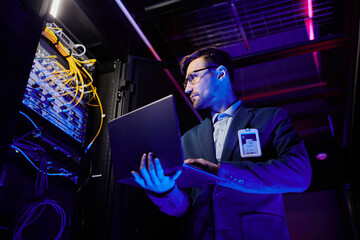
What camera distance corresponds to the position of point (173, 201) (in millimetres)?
1532

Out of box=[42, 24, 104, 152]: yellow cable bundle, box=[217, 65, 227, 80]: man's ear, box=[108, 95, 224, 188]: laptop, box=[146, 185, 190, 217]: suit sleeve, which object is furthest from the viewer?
box=[217, 65, 227, 80]: man's ear

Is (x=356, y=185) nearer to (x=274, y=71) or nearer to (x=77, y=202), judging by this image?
(x=274, y=71)

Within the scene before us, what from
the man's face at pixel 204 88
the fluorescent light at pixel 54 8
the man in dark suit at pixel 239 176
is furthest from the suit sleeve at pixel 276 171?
the fluorescent light at pixel 54 8

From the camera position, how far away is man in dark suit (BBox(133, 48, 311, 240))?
1.34 metres

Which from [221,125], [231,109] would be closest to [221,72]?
[231,109]

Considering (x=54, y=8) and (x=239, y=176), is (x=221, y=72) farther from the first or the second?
(x=54, y=8)

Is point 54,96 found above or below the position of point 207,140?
above

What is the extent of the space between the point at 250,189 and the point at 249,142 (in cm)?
27

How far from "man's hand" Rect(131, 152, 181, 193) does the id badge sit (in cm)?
42

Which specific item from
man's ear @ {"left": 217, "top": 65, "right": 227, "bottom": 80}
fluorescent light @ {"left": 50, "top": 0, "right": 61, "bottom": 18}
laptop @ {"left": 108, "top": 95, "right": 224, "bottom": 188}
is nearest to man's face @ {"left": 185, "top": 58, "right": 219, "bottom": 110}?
man's ear @ {"left": 217, "top": 65, "right": 227, "bottom": 80}

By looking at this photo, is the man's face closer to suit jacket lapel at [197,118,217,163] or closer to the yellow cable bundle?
suit jacket lapel at [197,118,217,163]

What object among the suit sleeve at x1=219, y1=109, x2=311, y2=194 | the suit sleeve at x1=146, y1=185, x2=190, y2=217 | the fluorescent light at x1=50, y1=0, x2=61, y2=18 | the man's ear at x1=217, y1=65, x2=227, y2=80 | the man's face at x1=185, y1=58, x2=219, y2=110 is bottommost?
the suit sleeve at x1=146, y1=185, x2=190, y2=217

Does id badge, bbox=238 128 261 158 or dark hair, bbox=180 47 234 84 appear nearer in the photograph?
id badge, bbox=238 128 261 158

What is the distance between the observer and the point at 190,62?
7.27 feet
